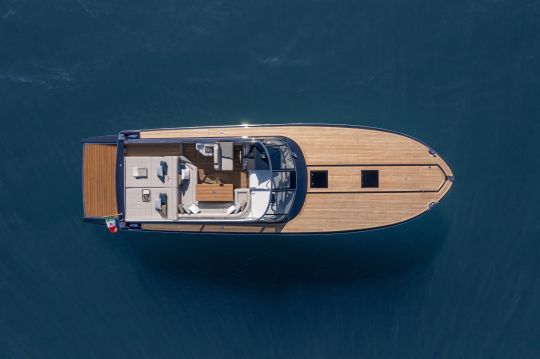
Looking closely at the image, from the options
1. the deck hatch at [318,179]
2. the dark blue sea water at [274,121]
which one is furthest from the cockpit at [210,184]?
the dark blue sea water at [274,121]

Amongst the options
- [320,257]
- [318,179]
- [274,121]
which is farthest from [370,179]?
[274,121]

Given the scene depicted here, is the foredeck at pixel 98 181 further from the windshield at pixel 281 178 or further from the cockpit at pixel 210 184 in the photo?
the windshield at pixel 281 178

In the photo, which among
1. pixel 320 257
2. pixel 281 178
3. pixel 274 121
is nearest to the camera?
pixel 281 178

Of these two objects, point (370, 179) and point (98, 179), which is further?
point (98, 179)

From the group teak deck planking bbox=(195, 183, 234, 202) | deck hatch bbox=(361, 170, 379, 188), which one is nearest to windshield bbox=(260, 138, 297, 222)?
teak deck planking bbox=(195, 183, 234, 202)

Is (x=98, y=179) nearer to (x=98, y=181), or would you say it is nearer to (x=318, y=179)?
(x=98, y=181)

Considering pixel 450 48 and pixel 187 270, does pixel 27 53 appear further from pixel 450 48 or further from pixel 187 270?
pixel 450 48

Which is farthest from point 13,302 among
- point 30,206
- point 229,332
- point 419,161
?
point 419,161
